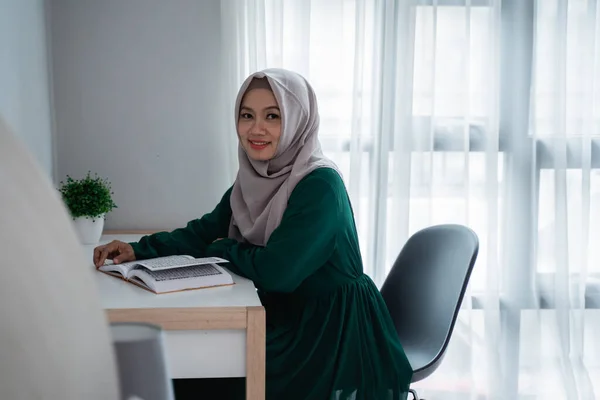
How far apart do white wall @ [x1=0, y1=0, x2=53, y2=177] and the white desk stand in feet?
2.25

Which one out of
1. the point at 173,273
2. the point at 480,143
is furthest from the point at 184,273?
the point at 480,143

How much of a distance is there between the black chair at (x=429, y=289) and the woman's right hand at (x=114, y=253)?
73cm

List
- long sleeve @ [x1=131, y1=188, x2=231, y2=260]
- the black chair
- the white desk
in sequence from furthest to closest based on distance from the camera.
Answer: long sleeve @ [x1=131, y1=188, x2=231, y2=260] → the black chair → the white desk

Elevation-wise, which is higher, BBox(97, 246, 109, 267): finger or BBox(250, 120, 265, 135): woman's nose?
BBox(250, 120, 265, 135): woman's nose

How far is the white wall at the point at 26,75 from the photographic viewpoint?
1.86m

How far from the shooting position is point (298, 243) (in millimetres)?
1556

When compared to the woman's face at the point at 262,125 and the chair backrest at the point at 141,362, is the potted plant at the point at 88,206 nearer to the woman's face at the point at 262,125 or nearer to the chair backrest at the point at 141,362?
the woman's face at the point at 262,125

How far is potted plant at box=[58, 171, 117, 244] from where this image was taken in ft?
7.09

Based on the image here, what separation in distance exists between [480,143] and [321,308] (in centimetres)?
119

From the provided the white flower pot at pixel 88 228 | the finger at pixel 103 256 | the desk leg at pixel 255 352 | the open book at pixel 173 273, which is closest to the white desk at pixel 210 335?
the desk leg at pixel 255 352

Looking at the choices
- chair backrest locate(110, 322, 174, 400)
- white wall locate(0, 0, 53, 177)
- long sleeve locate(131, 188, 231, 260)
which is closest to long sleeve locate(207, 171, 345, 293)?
long sleeve locate(131, 188, 231, 260)

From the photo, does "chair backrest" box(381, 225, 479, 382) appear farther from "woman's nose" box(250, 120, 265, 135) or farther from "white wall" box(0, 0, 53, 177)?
"white wall" box(0, 0, 53, 177)

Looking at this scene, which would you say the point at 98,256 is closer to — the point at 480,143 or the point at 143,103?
the point at 143,103

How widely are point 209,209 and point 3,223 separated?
231 centimetres
